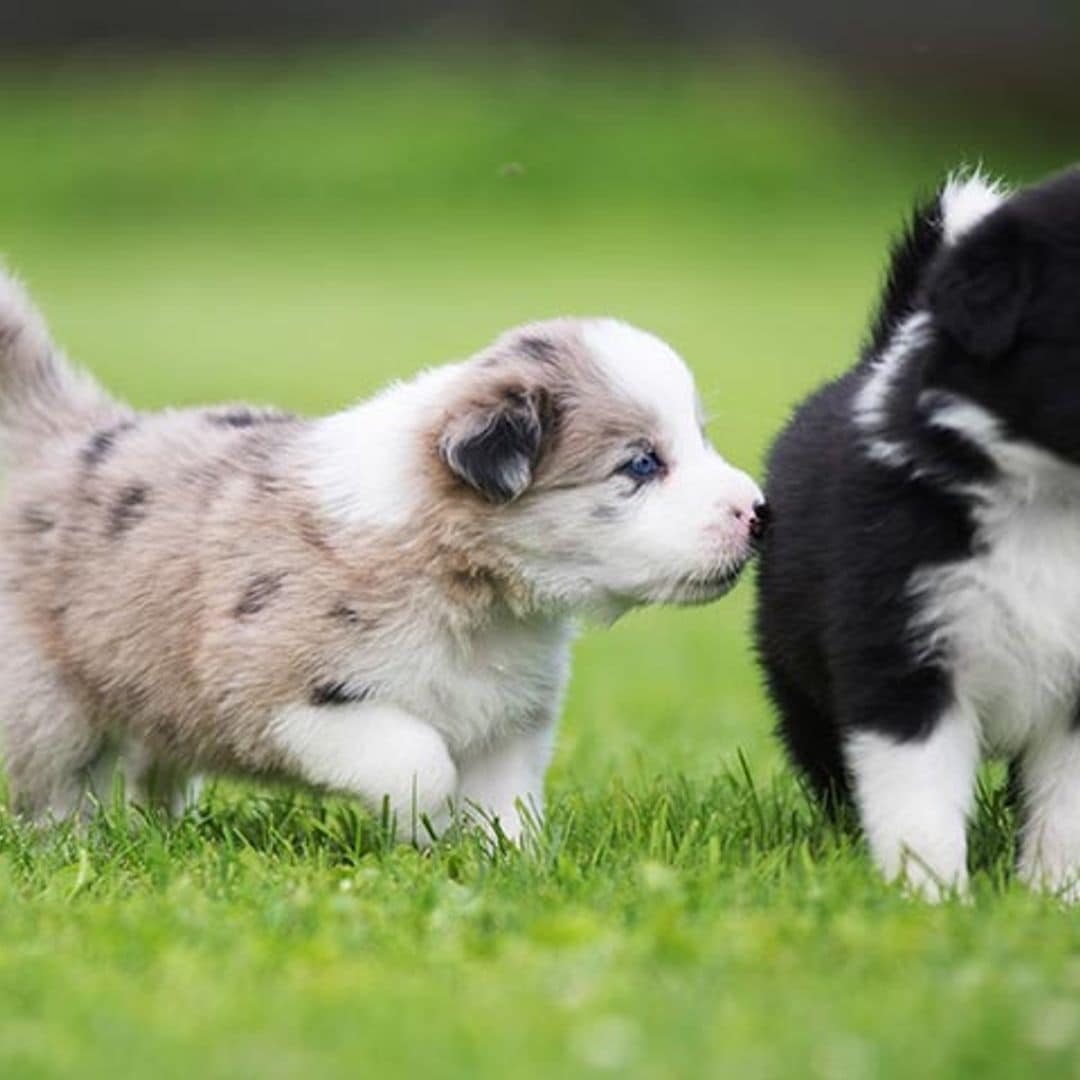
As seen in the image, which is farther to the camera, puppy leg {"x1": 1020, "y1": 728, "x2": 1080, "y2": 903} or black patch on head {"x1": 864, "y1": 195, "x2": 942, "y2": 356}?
black patch on head {"x1": 864, "y1": 195, "x2": 942, "y2": 356}

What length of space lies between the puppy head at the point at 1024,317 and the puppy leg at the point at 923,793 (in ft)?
1.84

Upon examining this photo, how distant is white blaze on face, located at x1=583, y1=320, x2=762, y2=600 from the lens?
495cm

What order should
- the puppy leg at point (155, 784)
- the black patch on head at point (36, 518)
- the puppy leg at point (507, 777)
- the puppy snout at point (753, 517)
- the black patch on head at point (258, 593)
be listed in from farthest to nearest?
the puppy leg at point (155, 784), the black patch on head at point (36, 518), the puppy leg at point (507, 777), the black patch on head at point (258, 593), the puppy snout at point (753, 517)

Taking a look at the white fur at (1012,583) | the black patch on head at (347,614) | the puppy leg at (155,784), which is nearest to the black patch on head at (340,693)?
the black patch on head at (347,614)

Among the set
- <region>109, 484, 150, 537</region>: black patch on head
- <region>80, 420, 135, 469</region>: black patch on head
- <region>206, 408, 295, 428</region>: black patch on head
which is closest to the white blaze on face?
<region>206, 408, 295, 428</region>: black patch on head

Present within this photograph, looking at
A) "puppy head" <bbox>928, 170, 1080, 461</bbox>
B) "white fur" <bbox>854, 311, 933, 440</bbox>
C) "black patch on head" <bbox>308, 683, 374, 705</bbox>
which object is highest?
"puppy head" <bbox>928, 170, 1080, 461</bbox>

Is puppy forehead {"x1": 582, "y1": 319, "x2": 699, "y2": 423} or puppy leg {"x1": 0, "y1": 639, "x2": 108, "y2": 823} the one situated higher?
puppy forehead {"x1": 582, "y1": 319, "x2": 699, "y2": 423}

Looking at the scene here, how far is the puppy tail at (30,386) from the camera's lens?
5859 mm

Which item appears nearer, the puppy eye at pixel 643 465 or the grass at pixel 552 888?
the grass at pixel 552 888

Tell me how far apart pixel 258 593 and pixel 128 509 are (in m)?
0.50

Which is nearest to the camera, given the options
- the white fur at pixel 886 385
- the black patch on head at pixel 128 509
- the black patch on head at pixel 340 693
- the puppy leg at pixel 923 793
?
the puppy leg at pixel 923 793

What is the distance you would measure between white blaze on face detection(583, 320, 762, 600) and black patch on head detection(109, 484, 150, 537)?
108 centimetres

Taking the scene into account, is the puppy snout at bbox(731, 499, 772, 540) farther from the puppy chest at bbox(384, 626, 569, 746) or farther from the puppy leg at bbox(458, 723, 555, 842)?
the puppy leg at bbox(458, 723, 555, 842)

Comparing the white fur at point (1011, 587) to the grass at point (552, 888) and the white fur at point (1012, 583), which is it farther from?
the grass at point (552, 888)
